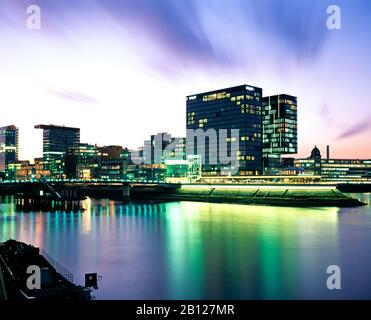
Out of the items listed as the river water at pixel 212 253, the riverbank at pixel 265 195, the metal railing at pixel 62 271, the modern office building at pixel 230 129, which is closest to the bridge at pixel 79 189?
the riverbank at pixel 265 195

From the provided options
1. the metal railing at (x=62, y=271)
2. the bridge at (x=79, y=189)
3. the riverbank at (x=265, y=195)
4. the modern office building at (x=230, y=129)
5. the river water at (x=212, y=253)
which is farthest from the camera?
the modern office building at (x=230, y=129)

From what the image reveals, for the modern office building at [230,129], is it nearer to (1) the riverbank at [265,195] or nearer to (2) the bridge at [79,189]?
(2) the bridge at [79,189]

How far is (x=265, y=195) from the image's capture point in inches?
4090

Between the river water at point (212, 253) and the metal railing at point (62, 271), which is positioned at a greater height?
the metal railing at point (62, 271)

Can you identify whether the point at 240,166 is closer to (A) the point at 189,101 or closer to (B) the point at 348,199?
(A) the point at 189,101

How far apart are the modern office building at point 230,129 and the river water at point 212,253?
108 metres

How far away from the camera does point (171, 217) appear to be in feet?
243

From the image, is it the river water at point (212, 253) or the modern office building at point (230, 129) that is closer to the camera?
the river water at point (212, 253)

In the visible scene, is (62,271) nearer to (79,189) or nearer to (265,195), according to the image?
(265,195)

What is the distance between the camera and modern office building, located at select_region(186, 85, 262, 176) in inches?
6954

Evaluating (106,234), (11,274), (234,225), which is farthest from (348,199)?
(11,274)

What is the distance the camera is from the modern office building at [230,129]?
177 metres

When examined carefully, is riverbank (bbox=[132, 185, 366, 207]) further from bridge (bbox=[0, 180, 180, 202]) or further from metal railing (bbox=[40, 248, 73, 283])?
metal railing (bbox=[40, 248, 73, 283])

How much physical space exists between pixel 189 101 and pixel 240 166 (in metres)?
44.4
